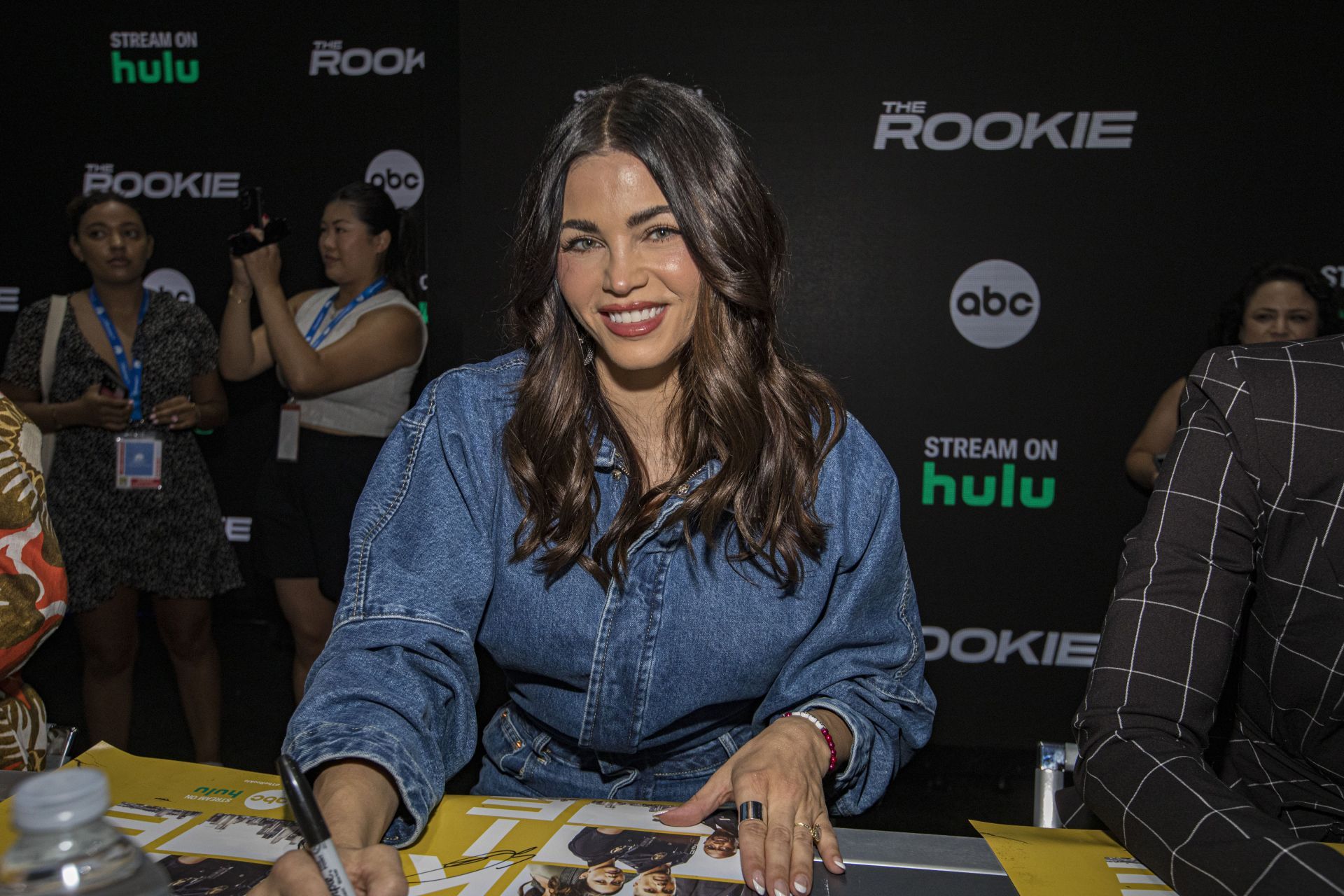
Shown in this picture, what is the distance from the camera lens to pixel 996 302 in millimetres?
3205

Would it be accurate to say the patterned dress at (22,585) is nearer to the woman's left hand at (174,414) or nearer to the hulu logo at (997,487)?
the woman's left hand at (174,414)

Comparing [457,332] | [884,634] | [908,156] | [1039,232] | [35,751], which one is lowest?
[35,751]

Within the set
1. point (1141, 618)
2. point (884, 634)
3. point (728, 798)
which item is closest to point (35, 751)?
point (728, 798)

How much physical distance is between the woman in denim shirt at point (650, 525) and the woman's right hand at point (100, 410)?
224 centimetres

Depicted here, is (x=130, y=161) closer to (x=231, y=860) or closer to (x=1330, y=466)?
(x=231, y=860)

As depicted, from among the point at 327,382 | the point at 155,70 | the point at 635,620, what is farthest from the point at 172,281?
the point at 635,620

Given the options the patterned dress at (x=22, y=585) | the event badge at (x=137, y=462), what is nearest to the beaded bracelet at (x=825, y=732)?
the patterned dress at (x=22, y=585)

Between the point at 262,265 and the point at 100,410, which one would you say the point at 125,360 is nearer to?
the point at 100,410

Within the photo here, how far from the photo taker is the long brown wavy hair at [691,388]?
1.26 m

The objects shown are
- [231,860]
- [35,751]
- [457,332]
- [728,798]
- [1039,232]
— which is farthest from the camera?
[1039,232]

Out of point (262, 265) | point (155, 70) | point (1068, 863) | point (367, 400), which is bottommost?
point (1068, 863)

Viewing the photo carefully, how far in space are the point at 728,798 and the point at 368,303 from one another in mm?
2698

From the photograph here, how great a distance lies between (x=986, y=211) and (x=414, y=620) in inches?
103

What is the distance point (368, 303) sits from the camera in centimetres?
335
